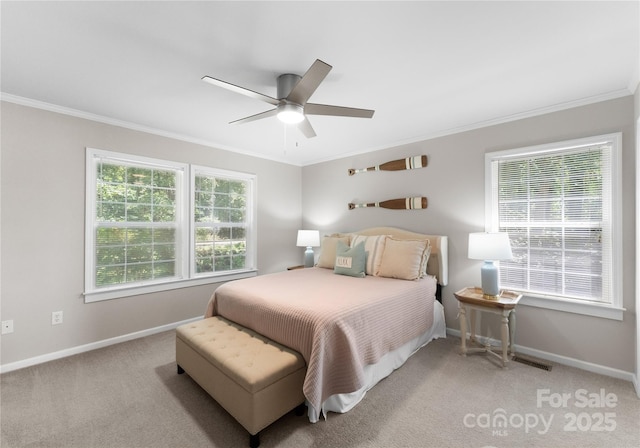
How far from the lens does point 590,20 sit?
1.61 metres

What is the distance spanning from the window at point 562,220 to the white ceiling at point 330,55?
1.63 ft

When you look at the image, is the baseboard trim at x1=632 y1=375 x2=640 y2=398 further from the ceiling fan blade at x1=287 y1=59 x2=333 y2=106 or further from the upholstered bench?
the ceiling fan blade at x1=287 y1=59 x2=333 y2=106

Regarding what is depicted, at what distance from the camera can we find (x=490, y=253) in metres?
2.66

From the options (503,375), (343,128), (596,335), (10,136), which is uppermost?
(343,128)

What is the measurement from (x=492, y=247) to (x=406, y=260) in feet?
2.74

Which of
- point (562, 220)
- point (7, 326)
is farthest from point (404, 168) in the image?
point (7, 326)

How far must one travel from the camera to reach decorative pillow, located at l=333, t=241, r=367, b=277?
129 inches

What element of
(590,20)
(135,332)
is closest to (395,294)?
(590,20)

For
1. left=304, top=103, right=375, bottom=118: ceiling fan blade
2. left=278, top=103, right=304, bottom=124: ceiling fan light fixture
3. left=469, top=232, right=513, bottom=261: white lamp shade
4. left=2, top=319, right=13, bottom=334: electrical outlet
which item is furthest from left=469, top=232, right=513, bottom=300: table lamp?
left=2, top=319, right=13, bottom=334: electrical outlet

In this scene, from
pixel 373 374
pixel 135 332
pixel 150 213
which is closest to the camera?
pixel 373 374

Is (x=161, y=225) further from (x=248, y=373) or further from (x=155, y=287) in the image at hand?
(x=248, y=373)

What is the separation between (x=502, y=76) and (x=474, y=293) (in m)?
1.98

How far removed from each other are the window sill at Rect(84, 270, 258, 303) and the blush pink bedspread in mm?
1057

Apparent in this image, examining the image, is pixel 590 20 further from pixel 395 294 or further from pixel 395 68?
pixel 395 294
